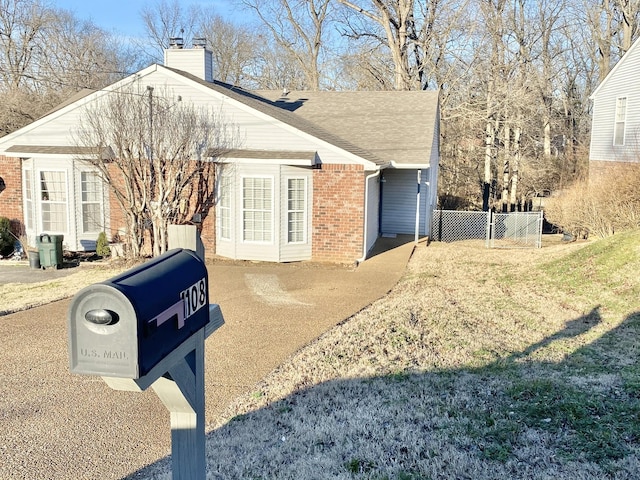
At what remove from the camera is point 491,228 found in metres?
17.9

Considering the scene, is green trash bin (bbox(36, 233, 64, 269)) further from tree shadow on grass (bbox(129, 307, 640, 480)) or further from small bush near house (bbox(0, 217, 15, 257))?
tree shadow on grass (bbox(129, 307, 640, 480))

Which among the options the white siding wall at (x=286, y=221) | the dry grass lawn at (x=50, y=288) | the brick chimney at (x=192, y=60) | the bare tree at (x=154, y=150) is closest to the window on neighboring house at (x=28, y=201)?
the bare tree at (x=154, y=150)

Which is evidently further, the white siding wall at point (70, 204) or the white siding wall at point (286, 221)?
the white siding wall at point (70, 204)

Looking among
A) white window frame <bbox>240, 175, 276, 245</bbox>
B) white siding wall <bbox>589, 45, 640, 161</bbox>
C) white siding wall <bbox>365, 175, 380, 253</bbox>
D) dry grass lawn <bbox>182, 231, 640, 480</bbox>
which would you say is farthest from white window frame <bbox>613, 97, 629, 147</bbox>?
white window frame <bbox>240, 175, 276, 245</bbox>

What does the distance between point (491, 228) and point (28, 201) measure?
1333 cm

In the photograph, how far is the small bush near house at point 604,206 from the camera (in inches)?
585

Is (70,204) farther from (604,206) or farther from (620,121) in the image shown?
(620,121)

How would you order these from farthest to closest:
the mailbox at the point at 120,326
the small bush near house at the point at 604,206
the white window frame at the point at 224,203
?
the small bush near house at the point at 604,206 < the white window frame at the point at 224,203 < the mailbox at the point at 120,326

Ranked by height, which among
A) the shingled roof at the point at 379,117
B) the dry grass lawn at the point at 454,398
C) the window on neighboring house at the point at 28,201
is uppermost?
the shingled roof at the point at 379,117

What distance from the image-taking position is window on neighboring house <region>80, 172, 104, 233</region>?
49.4 ft

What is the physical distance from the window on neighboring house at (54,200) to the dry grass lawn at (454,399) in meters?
9.46

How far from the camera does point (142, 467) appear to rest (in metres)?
4.65

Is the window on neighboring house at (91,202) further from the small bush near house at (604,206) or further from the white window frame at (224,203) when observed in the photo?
the small bush near house at (604,206)

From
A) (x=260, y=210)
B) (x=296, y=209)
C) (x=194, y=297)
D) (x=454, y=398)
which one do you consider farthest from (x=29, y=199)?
(x=194, y=297)
